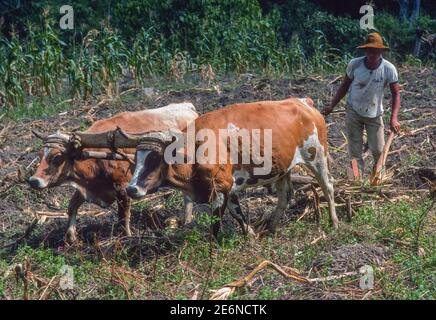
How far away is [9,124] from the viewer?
14477mm

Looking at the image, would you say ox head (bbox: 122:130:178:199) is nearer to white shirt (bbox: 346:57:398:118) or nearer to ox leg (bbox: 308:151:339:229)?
ox leg (bbox: 308:151:339:229)

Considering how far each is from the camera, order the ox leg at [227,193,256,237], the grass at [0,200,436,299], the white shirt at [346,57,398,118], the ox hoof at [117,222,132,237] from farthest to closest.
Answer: the white shirt at [346,57,398,118] → the ox hoof at [117,222,132,237] → the ox leg at [227,193,256,237] → the grass at [0,200,436,299]

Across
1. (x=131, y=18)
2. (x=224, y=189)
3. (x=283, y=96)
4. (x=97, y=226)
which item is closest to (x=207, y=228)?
(x=224, y=189)

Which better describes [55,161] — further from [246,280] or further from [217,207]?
[246,280]

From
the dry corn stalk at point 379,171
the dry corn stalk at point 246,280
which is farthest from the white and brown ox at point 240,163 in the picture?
the dry corn stalk at point 246,280

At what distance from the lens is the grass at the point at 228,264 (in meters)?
8.02

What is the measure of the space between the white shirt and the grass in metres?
1.58

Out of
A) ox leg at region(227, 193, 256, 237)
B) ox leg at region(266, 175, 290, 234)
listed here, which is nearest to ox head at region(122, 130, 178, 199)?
ox leg at region(227, 193, 256, 237)

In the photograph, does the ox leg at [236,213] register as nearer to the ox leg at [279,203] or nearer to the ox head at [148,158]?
the ox leg at [279,203]

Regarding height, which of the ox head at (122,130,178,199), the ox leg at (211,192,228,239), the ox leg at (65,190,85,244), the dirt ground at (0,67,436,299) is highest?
the ox head at (122,130,178,199)

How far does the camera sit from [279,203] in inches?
400

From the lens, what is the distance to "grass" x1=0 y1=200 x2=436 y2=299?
8016mm

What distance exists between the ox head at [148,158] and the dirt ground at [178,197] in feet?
2.06
